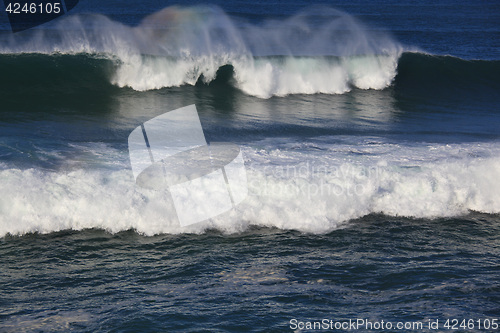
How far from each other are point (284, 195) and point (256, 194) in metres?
0.38

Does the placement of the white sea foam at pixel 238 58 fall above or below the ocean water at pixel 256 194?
above

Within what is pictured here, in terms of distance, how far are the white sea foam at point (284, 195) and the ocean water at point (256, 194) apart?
0.03m

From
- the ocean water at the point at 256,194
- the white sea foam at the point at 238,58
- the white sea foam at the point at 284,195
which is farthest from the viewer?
the white sea foam at the point at 238,58

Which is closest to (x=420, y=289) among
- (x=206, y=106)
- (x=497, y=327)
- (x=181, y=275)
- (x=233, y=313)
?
(x=497, y=327)

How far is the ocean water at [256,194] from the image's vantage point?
5.29 m

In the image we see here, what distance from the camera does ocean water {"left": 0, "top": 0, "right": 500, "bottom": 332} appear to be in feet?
17.4

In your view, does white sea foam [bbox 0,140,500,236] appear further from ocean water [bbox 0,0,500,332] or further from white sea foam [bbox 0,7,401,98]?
white sea foam [bbox 0,7,401,98]

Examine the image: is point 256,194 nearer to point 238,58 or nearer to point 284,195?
point 284,195

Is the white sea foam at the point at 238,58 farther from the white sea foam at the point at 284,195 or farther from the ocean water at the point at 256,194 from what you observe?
the white sea foam at the point at 284,195

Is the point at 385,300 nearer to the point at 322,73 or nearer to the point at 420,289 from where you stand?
the point at 420,289

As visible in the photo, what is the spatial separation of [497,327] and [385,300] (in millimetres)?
955

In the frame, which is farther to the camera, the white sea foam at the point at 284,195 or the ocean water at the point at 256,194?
the white sea foam at the point at 284,195

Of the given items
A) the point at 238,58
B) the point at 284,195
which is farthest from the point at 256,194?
the point at 238,58

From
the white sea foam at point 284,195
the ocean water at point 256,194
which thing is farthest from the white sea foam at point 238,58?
the white sea foam at point 284,195
